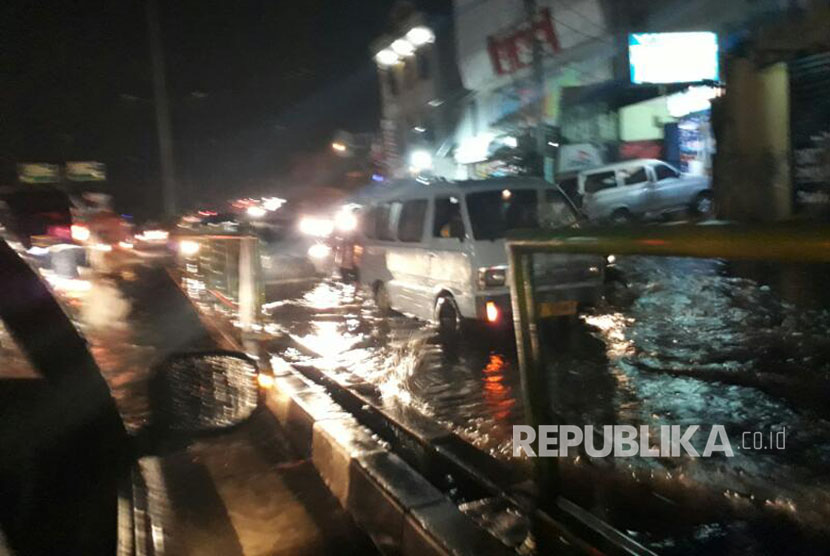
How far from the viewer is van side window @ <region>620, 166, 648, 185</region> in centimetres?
1784

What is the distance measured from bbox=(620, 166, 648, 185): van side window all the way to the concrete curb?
1394 cm

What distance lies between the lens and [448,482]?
498 cm

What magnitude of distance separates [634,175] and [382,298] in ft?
31.1

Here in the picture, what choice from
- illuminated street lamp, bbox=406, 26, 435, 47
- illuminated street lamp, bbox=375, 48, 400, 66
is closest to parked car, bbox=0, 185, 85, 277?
illuminated street lamp, bbox=406, 26, 435, 47

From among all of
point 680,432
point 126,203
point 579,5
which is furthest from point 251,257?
point 126,203

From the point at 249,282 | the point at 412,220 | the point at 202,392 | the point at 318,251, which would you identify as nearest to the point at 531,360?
the point at 202,392

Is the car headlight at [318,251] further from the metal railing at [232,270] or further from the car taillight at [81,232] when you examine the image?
the car taillight at [81,232]

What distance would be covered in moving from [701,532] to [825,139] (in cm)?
1266

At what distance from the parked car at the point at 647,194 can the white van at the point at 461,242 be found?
8.88 metres

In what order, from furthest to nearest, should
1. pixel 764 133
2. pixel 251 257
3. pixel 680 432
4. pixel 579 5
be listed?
1. pixel 579 5
2. pixel 764 133
3. pixel 251 257
4. pixel 680 432

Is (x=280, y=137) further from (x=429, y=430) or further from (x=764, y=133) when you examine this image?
(x=429, y=430)

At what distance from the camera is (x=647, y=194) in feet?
58.2

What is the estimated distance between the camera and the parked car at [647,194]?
58.3 feet

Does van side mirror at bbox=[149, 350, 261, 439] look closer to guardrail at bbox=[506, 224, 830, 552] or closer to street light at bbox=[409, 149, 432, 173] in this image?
guardrail at bbox=[506, 224, 830, 552]
